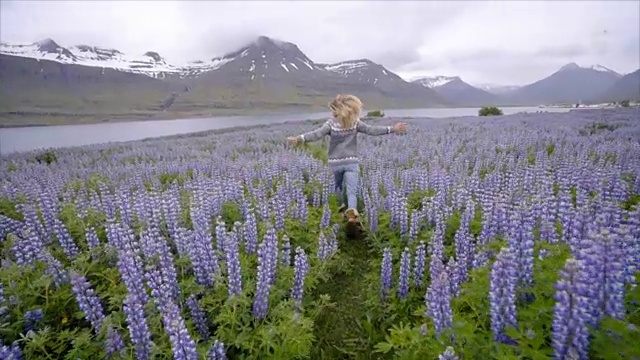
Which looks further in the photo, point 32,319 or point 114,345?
point 32,319

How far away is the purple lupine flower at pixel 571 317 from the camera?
2.23 meters

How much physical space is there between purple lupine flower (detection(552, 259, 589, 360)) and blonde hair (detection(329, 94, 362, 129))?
17.5ft

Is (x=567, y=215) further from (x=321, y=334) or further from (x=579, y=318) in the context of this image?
(x=321, y=334)

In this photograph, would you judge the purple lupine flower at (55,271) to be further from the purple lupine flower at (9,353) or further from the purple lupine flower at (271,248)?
the purple lupine flower at (271,248)

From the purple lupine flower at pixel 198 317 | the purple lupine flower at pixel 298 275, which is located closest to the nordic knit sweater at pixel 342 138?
the purple lupine flower at pixel 298 275

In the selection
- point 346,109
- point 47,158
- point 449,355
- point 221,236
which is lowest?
point 47,158

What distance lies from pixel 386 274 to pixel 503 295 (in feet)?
6.40

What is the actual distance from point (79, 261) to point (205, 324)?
1892 mm

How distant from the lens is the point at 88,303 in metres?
3.61

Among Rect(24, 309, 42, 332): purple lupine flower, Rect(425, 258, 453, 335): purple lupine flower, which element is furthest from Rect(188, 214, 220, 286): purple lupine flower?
Rect(425, 258, 453, 335): purple lupine flower

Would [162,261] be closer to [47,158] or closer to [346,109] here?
[346,109]

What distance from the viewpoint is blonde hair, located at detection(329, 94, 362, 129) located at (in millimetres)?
7160

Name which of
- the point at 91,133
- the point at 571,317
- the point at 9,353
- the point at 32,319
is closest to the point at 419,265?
the point at 571,317

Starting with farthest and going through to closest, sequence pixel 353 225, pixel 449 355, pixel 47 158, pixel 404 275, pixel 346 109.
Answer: pixel 47 158
pixel 346 109
pixel 353 225
pixel 404 275
pixel 449 355
